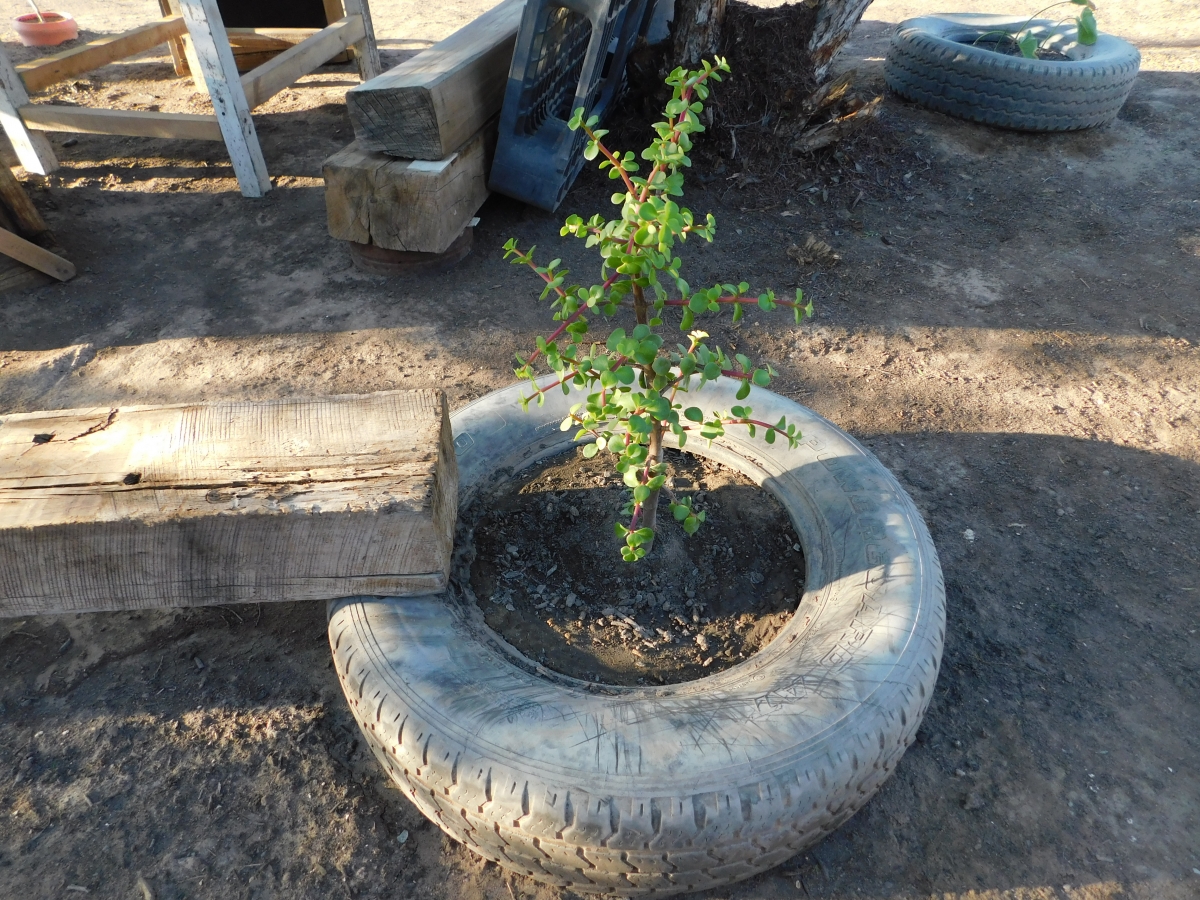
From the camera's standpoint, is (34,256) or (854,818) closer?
(854,818)

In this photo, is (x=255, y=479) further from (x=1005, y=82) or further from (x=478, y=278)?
(x=1005, y=82)

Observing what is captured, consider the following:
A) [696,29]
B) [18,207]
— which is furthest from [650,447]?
[18,207]


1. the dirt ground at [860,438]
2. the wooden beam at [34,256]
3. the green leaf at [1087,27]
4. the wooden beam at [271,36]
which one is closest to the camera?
the dirt ground at [860,438]

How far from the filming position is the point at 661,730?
1363 mm

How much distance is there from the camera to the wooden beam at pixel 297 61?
4.32m

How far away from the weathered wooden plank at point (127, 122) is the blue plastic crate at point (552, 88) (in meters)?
1.85

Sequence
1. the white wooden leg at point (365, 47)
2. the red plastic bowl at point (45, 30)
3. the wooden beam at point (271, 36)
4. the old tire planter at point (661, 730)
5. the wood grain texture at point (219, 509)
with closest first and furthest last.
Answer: the old tire planter at point (661, 730), the wood grain texture at point (219, 509), the white wooden leg at point (365, 47), the wooden beam at point (271, 36), the red plastic bowl at point (45, 30)

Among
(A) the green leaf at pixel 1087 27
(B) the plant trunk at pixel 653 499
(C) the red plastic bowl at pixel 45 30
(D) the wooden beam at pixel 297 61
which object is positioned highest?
(A) the green leaf at pixel 1087 27

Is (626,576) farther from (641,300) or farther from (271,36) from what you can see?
(271,36)

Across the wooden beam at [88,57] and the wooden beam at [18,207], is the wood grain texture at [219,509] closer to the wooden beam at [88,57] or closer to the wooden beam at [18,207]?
the wooden beam at [18,207]

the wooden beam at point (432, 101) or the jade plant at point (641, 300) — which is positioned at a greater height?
the jade plant at point (641, 300)

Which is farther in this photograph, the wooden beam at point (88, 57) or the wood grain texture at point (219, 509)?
the wooden beam at point (88, 57)

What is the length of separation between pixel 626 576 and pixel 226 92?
3.87 m

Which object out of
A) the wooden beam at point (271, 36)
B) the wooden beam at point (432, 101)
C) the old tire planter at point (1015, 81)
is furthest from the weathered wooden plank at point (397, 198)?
the old tire planter at point (1015, 81)
